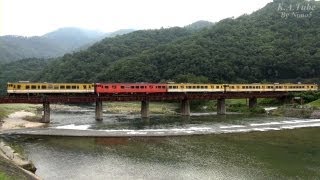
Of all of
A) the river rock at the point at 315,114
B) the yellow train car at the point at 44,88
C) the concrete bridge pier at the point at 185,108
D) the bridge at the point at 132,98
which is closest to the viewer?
the yellow train car at the point at 44,88

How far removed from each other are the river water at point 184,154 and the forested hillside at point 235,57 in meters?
76.9

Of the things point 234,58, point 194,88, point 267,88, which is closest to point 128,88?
point 194,88

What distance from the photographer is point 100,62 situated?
567 ft

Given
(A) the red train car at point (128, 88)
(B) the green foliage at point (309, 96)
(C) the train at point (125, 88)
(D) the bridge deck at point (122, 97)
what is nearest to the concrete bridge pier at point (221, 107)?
(D) the bridge deck at point (122, 97)

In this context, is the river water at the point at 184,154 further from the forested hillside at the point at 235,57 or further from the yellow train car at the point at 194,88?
the forested hillside at the point at 235,57

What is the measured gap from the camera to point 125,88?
6606cm

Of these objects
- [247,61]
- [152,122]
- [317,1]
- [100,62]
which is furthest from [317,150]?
[317,1]

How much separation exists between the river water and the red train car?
1280 centimetres

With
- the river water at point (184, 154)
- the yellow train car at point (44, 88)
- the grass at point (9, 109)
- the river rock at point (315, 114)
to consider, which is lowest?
the river water at point (184, 154)

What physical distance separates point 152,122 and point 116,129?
9.94m

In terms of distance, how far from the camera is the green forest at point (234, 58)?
129000mm

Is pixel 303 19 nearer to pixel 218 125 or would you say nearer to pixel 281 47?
pixel 281 47

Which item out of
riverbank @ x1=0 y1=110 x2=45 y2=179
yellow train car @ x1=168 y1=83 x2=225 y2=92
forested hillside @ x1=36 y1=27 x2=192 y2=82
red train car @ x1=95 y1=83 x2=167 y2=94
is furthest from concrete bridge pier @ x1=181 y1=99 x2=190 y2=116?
forested hillside @ x1=36 y1=27 x2=192 y2=82

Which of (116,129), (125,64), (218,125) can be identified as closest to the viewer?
(116,129)
